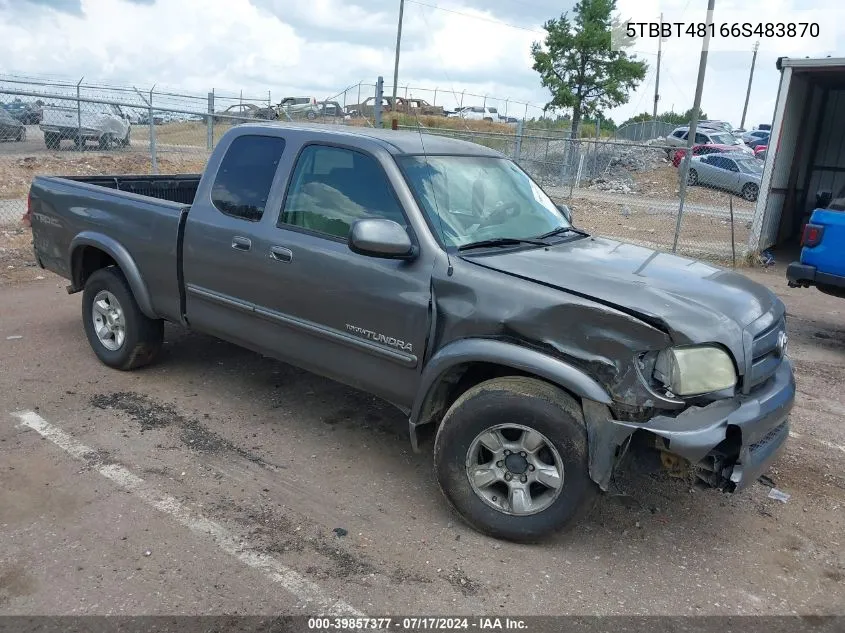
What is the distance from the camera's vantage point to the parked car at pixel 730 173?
22.0 metres

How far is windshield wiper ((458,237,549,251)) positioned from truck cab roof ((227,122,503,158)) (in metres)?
0.71

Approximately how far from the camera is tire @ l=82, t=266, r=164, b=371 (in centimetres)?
520

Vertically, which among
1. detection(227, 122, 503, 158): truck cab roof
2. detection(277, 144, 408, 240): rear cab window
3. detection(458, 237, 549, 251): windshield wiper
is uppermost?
detection(227, 122, 503, 158): truck cab roof

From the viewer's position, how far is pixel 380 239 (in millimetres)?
3516

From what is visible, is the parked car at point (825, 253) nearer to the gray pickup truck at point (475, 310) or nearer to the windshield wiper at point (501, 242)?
the gray pickup truck at point (475, 310)

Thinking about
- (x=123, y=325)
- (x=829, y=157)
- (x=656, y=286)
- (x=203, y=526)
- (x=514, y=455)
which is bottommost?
(x=203, y=526)

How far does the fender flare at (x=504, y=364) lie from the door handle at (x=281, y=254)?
44.8 inches

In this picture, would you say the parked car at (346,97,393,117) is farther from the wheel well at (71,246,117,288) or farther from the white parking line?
the white parking line

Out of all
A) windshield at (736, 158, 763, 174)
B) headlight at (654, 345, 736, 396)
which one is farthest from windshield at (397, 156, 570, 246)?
windshield at (736, 158, 763, 174)

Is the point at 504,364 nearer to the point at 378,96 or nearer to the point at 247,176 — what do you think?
the point at 247,176

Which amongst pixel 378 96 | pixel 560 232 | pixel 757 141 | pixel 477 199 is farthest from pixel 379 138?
pixel 757 141

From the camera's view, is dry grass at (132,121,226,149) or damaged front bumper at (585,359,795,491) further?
dry grass at (132,121,226,149)

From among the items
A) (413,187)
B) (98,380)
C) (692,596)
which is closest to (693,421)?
(692,596)

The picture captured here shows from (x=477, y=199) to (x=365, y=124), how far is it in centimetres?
1414
